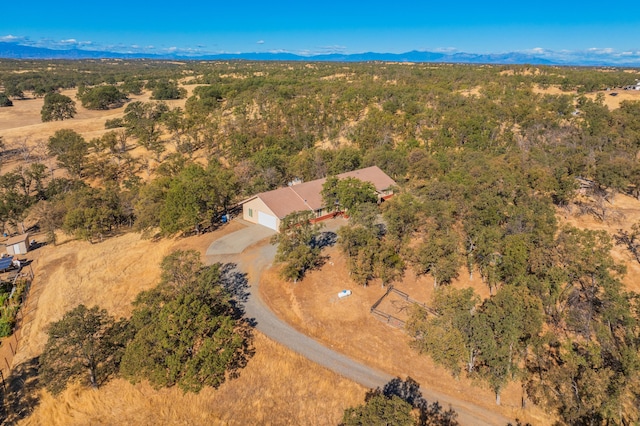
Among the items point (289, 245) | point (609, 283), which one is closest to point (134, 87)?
point (289, 245)

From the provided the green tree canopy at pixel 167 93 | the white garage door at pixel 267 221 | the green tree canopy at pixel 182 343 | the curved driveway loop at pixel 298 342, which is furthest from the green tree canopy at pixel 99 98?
the green tree canopy at pixel 182 343

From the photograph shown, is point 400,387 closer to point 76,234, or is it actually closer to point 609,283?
point 609,283

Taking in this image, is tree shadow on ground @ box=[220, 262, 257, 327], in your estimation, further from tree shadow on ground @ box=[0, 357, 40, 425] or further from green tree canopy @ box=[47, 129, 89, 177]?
green tree canopy @ box=[47, 129, 89, 177]

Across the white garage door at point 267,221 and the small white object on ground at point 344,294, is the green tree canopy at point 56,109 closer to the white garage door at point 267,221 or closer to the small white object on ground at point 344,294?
the white garage door at point 267,221

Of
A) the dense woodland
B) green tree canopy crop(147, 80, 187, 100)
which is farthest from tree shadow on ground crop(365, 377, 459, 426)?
green tree canopy crop(147, 80, 187, 100)

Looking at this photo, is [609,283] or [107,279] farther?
[107,279]

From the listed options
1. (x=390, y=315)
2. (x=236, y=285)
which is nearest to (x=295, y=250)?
(x=236, y=285)
